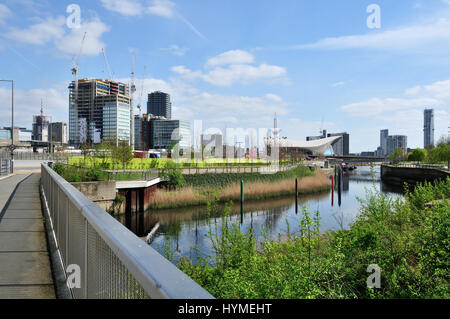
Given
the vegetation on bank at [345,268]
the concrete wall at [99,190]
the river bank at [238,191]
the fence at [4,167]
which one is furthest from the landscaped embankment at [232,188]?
the vegetation on bank at [345,268]

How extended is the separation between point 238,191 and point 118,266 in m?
39.3

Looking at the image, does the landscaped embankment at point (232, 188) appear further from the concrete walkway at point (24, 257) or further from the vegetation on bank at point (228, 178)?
the concrete walkway at point (24, 257)

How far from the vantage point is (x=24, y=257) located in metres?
6.11

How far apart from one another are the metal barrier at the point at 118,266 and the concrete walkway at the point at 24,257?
2.58 ft

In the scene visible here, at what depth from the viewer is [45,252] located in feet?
21.5

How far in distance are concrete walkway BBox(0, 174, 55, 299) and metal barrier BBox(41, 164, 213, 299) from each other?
79 cm

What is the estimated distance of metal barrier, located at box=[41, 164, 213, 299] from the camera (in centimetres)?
162

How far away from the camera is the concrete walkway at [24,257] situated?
465cm

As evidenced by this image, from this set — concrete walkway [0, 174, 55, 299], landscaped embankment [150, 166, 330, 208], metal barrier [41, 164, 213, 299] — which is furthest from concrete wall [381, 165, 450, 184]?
metal barrier [41, 164, 213, 299]

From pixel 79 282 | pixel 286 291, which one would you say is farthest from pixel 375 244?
pixel 79 282

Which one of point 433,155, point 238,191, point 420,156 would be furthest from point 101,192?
point 420,156

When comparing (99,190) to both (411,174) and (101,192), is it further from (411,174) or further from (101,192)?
(411,174)
